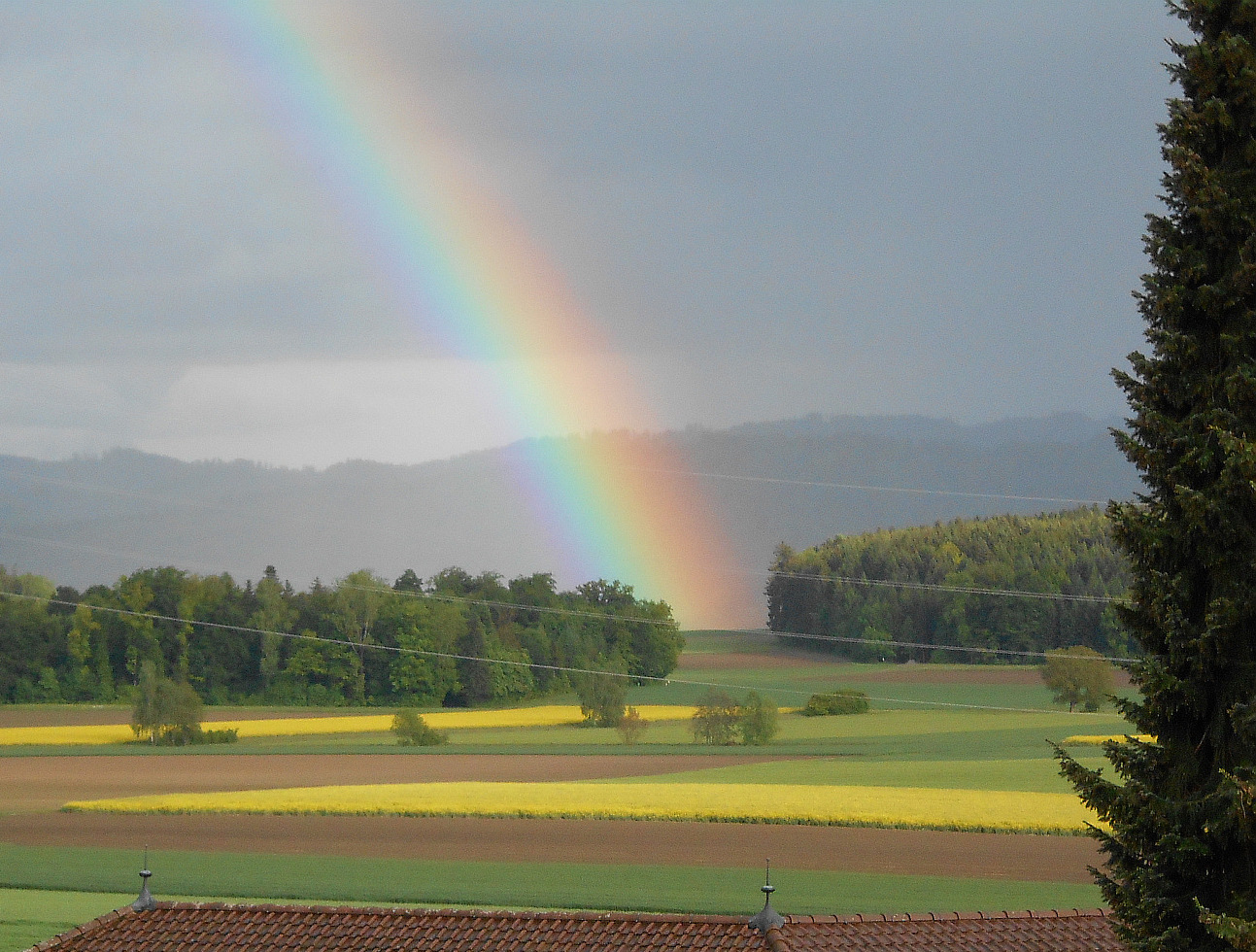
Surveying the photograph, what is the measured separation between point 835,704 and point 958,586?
1958 centimetres

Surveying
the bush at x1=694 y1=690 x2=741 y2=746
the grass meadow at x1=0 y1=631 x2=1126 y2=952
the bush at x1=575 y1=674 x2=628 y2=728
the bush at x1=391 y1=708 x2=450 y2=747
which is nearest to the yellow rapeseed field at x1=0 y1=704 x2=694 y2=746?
the grass meadow at x1=0 y1=631 x2=1126 y2=952

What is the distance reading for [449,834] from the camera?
39094mm

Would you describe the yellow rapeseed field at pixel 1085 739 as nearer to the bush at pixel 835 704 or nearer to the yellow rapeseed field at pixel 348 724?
the bush at pixel 835 704

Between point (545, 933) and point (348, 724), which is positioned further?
point (348, 724)

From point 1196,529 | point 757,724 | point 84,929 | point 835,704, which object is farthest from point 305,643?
point 1196,529

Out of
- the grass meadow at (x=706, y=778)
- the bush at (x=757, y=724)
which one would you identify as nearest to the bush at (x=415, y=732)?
the grass meadow at (x=706, y=778)

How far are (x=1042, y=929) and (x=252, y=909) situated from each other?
8.27 m

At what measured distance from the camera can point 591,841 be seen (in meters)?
37.3

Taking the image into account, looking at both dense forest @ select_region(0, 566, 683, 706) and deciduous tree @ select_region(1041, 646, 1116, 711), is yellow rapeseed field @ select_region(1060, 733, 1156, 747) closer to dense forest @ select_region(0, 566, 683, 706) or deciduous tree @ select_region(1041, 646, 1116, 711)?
deciduous tree @ select_region(1041, 646, 1116, 711)

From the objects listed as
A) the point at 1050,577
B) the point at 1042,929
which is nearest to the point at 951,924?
the point at 1042,929

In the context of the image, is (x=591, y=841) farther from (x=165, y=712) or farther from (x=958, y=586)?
(x=958, y=586)

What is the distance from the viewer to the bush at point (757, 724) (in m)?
65.1

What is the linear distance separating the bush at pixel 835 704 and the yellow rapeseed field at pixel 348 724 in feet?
24.3

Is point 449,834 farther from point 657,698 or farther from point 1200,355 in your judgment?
point 657,698
